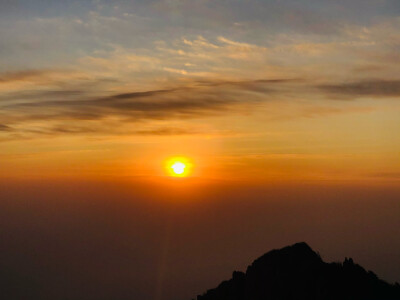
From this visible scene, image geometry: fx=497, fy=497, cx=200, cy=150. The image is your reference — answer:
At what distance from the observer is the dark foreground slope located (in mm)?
27062

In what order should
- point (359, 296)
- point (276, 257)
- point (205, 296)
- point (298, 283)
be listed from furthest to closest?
point (205, 296)
point (276, 257)
point (298, 283)
point (359, 296)

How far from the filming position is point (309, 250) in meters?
30.4

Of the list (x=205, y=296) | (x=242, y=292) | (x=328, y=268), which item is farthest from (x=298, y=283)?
(x=205, y=296)

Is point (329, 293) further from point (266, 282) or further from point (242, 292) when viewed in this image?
point (242, 292)

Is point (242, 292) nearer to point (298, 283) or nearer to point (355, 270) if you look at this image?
point (298, 283)

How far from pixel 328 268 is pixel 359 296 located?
8.63ft

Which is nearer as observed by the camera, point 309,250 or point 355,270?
point 355,270

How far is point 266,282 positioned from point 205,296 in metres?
5.40

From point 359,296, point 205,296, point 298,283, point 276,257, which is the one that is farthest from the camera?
point 205,296

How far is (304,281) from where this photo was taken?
28578mm

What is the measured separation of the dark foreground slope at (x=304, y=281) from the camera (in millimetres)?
27062

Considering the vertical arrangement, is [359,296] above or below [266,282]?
below

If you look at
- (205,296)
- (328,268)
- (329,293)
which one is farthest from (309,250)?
(205,296)

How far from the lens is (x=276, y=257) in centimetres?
3055
